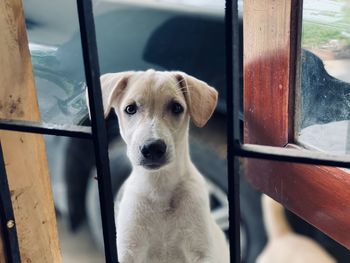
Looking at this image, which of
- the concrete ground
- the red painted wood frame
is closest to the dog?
the red painted wood frame

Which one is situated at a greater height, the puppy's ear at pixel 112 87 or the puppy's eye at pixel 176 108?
the puppy's ear at pixel 112 87

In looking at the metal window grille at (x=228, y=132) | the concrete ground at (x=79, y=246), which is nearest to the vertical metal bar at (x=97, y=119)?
the metal window grille at (x=228, y=132)

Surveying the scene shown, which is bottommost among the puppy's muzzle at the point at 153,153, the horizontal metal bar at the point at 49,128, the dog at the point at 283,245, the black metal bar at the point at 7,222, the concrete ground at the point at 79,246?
the concrete ground at the point at 79,246

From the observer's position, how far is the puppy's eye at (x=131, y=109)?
2.86ft

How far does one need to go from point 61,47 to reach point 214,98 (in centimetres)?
37

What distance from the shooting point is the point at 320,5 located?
2.75 feet

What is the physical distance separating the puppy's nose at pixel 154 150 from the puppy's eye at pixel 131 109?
0.25ft

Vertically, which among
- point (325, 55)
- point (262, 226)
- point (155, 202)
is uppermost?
point (325, 55)

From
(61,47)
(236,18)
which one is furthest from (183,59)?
(236,18)

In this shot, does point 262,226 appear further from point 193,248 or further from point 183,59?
point 183,59

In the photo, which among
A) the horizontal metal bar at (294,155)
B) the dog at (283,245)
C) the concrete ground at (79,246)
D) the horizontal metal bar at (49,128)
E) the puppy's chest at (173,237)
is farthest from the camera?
the concrete ground at (79,246)

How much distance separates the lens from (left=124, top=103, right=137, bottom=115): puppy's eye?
87cm

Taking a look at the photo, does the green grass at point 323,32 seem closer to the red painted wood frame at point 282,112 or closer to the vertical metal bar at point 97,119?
the red painted wood frame at point 282,112

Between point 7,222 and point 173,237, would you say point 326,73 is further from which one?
point 7,222
